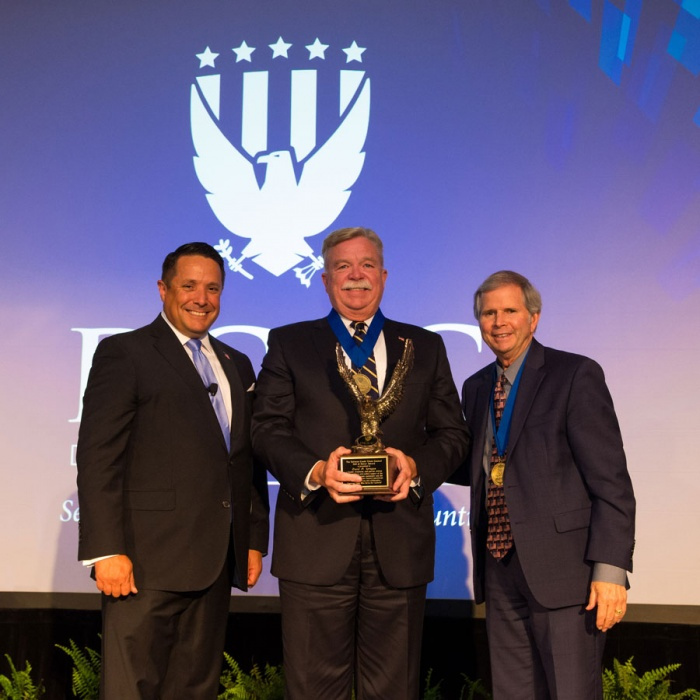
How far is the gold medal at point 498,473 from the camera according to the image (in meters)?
2.49

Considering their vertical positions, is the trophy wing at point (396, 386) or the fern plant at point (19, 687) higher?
the trophy wing at point (396, 386)

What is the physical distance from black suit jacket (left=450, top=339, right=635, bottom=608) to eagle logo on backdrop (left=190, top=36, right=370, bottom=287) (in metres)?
1.69

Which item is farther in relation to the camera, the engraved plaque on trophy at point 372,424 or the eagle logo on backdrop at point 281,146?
the eagle logo on backdrop at point 281,146

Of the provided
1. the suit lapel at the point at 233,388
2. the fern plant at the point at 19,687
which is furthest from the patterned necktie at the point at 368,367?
the fern plant at the point at 19,687

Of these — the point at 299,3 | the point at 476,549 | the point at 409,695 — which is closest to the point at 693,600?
the point at 476,549

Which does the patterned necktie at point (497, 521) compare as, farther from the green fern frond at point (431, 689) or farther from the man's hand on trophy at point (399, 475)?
the green fern frond at point (431, 689)

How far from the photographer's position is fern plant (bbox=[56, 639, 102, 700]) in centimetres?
370

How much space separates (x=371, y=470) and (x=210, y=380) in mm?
823

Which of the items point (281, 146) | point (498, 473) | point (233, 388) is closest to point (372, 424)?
point (498, 473)

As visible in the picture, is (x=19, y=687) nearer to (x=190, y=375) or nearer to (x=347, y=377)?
(x=190, y=375)

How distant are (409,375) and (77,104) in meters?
2.69

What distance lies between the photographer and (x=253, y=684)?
11.9ft

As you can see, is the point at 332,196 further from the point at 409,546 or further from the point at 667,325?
the point at 409,546

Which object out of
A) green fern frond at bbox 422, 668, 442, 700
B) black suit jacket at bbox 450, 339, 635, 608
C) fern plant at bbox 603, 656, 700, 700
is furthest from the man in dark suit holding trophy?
fern plant at bbox 603, 656, 700, 700
